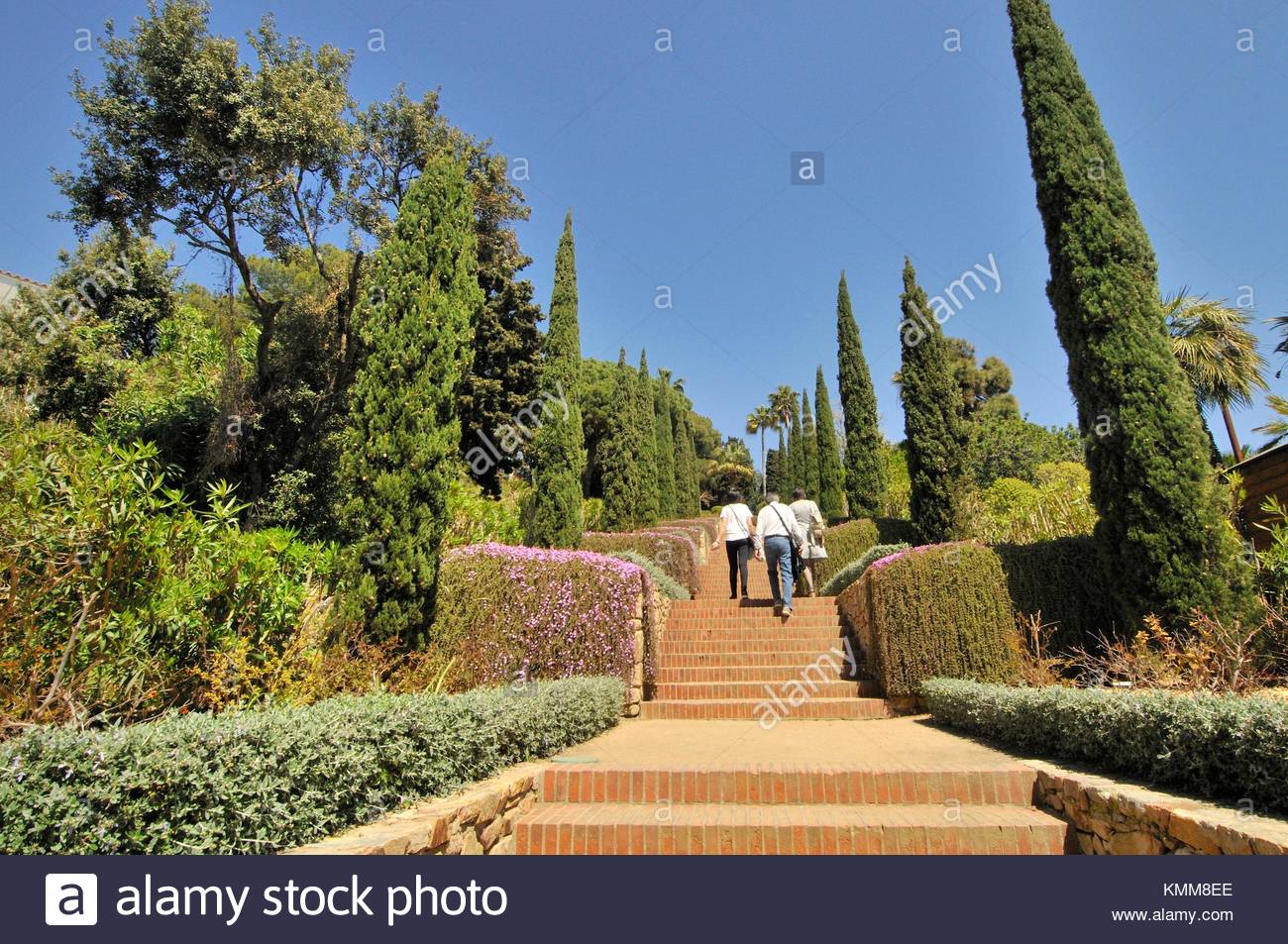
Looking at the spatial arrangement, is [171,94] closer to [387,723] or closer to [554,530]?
[554,530]

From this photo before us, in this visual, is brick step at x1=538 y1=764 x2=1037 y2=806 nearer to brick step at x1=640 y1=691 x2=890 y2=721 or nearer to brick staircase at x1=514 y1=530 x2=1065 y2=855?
brick staircase at x1=514 y1=530 x2=1065 y2=855

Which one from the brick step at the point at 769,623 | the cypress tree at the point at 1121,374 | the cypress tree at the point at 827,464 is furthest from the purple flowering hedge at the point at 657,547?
the cypress tree at the point at 827,464

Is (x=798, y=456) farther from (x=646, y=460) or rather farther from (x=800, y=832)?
(x=800, y=832)

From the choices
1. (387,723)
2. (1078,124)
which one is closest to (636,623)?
(387,723)

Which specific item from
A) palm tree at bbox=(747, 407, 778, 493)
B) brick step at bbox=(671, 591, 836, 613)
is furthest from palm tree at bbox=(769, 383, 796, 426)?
brick step at bbox=(671, 591, 836, 613)

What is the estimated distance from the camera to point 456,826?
3.00 meters

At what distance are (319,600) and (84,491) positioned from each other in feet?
6.82

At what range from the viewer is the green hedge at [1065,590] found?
655 cm

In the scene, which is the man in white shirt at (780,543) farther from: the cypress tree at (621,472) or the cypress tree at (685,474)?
the cypress tree at (685,474)

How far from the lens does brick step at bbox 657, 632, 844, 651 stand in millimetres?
8297

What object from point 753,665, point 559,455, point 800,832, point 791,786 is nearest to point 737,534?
point 753,665

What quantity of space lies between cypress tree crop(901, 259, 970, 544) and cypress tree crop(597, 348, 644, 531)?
26.3 feet

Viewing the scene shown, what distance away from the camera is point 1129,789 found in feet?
10.7

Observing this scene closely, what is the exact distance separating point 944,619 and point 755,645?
251 cm
